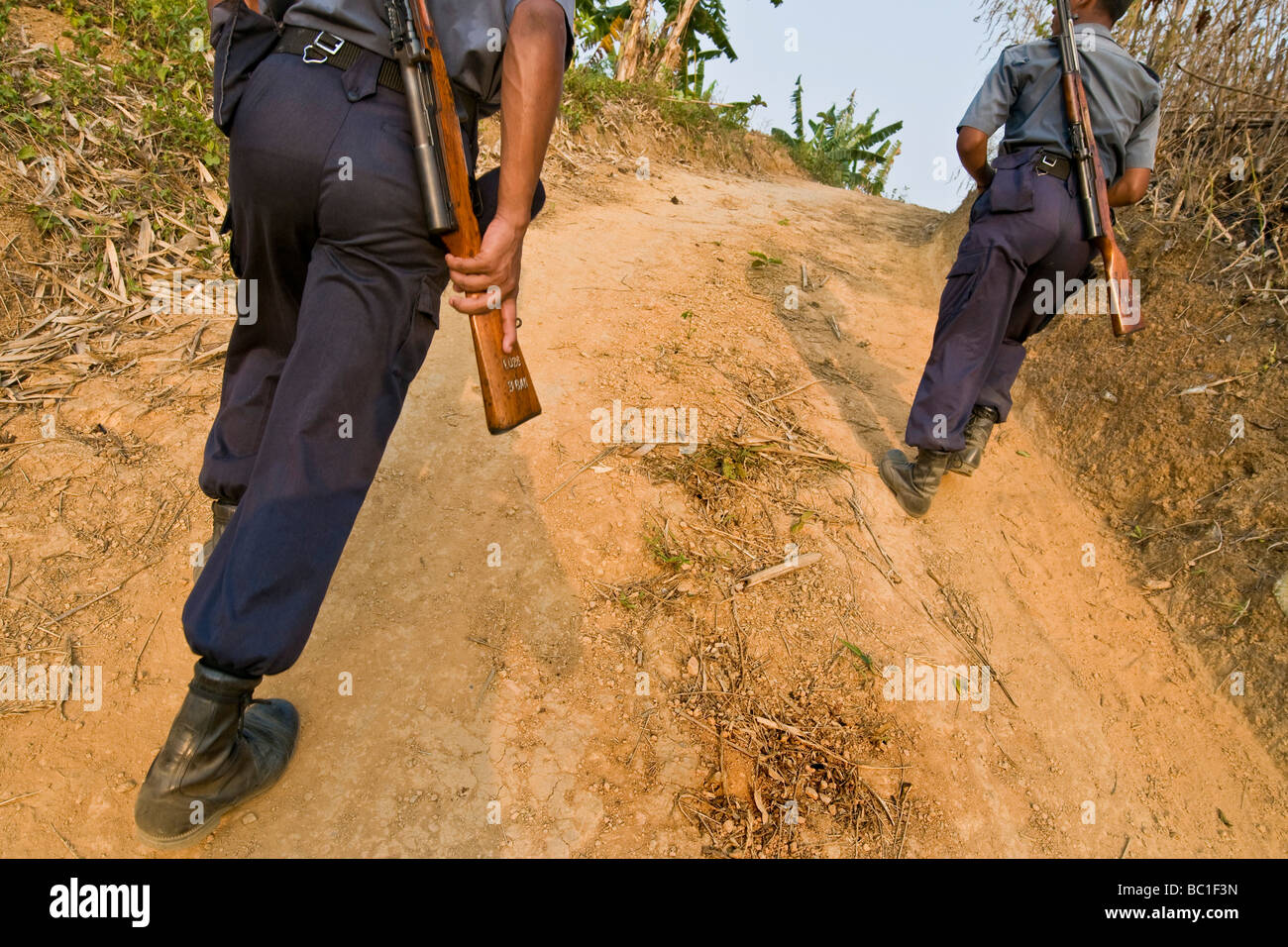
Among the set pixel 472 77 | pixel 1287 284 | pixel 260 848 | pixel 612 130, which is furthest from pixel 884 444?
pixel 612 130

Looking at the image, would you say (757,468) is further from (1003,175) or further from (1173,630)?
(1173,630)

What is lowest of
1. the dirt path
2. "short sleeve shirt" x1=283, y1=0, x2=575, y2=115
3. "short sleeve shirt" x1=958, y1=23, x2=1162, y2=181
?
the dirt path

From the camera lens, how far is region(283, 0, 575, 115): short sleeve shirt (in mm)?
1561

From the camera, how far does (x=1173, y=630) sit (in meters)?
3.22

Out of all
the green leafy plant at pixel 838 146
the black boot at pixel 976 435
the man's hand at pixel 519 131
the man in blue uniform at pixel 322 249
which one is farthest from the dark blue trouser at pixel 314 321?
the green leafy plant at pixel 838 146

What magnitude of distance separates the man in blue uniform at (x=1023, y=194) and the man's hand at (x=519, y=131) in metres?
2.26

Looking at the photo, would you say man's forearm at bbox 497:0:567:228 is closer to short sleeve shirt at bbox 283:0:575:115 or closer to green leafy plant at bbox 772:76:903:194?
short sleeve shirt at bbox 283:0:575:115

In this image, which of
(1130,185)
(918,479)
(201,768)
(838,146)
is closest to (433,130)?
(201,768)

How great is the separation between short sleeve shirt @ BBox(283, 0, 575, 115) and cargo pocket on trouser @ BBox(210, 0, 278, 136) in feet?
0.20

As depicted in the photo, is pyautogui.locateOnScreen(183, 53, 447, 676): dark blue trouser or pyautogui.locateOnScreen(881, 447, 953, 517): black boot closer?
pyautogui.locateOnScreen(183, 53, 447, 676): dark blue trouser

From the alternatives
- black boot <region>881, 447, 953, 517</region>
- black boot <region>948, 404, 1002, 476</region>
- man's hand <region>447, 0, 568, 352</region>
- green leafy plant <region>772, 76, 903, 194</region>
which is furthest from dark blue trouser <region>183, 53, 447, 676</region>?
green leafy plant <region>772, 76, 903, 194</region>

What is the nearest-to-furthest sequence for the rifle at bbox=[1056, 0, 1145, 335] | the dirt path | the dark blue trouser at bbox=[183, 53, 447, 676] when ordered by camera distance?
1. the dark blue trouser at bbox=[183, 53, 447, 676]
2. the dirt path
3. the rifle at bbox=[1056, 0, 1145, 335]

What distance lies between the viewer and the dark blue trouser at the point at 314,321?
1.53 meters

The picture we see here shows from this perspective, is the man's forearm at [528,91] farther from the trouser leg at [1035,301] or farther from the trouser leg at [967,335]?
the trouser leg at [1035,301]
